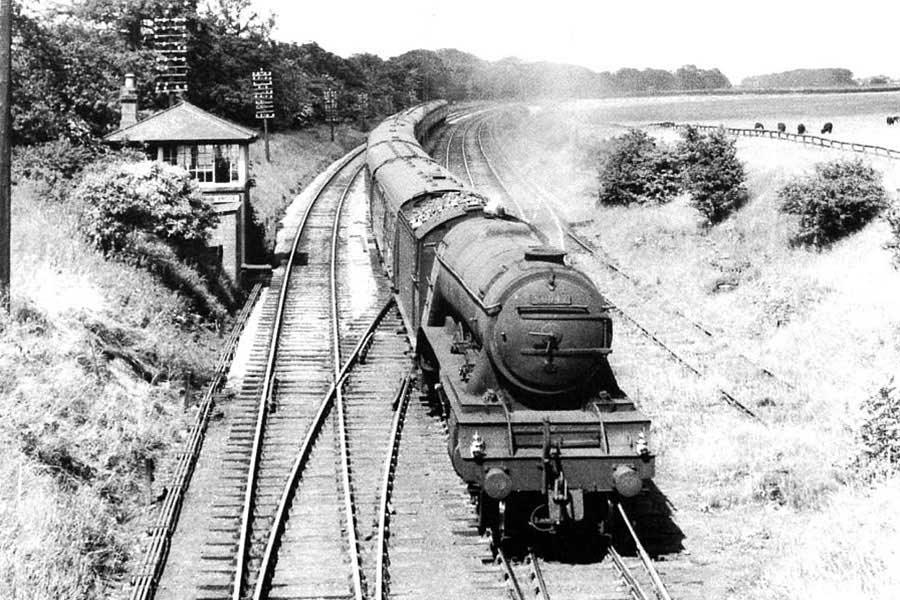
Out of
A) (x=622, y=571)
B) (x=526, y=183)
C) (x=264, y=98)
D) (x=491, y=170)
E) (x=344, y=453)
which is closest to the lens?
(x=622, y=571)

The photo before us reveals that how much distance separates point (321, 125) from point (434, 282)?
184 ft

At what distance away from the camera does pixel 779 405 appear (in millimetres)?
15055

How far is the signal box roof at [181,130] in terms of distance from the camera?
2331 cm

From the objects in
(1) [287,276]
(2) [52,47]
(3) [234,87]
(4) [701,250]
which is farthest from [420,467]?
(3) [234,87]

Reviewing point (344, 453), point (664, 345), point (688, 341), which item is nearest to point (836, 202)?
point (688, 341)

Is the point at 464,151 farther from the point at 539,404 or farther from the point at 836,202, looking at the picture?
the point at 539,404

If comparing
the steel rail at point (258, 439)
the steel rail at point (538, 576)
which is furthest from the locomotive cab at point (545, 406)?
the steel rail at point (258, 439)

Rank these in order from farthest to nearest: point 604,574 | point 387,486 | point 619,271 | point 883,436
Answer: point 619,271, point 387,486, point 883,436, point 604,574

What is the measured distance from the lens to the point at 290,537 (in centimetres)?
1078

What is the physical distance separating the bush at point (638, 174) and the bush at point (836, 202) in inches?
329

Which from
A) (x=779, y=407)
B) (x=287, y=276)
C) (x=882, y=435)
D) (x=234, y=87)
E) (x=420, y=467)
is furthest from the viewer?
(x=234, y=87)

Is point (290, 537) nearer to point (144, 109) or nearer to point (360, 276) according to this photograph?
point (360, 276)

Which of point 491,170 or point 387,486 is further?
point 491,170

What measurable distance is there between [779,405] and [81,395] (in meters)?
11.2
